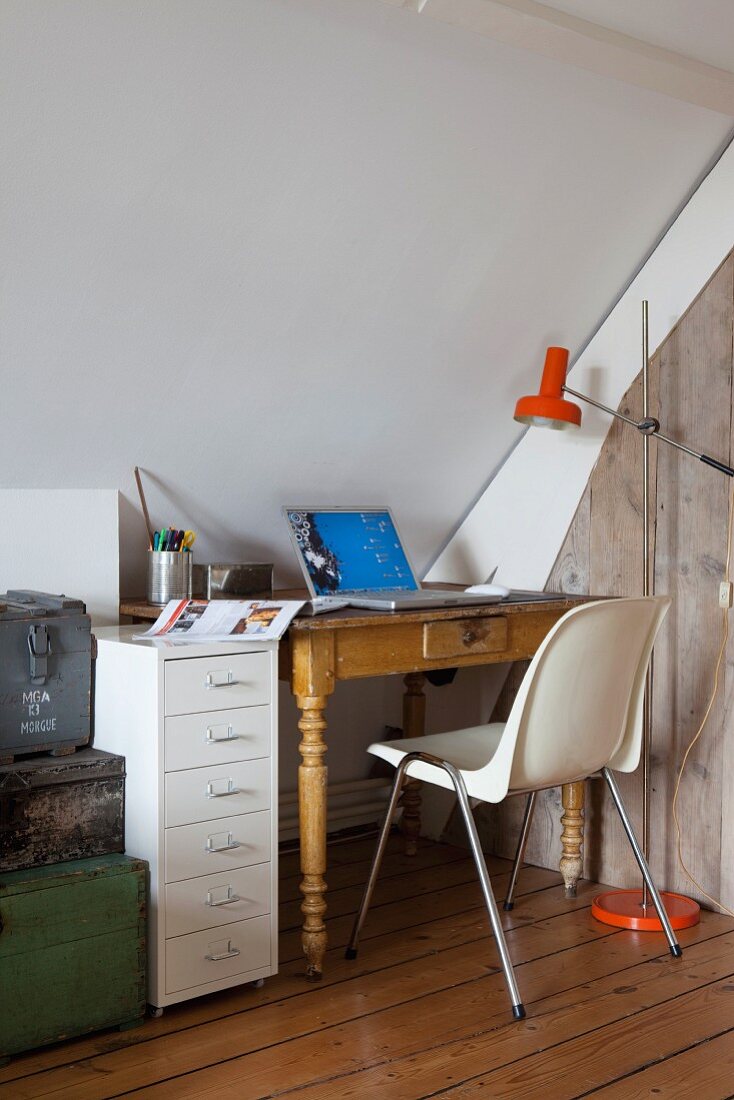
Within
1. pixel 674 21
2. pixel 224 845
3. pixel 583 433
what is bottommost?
pixel 224 845

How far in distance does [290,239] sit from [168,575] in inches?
33.5

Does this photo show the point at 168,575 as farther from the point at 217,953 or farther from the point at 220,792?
the point at 217,953

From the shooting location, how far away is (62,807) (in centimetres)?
224

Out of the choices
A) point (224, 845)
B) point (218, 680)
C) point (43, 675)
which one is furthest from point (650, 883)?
point (43, 675)

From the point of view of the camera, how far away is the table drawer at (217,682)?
2266 mm

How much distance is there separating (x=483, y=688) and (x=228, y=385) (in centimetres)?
132

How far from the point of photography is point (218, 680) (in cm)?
233

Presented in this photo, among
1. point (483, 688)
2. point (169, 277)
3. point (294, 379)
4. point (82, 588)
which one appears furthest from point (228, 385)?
point (483, 688)

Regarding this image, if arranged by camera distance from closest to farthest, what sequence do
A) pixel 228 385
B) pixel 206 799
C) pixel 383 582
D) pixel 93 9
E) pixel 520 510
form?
pixel 93 9
pixel 206 799
pixel 228 385
pixel 383 582
pixel 520 510

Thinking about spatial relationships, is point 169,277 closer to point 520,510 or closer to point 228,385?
point 228,385

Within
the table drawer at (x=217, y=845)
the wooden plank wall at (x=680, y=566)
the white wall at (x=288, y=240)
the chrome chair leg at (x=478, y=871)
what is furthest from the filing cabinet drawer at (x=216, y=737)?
the wooden plank wall at (x=680, y=566)

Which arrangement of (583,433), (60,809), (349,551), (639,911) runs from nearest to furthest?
(60,809), (639,911), (349,551), (583,433)

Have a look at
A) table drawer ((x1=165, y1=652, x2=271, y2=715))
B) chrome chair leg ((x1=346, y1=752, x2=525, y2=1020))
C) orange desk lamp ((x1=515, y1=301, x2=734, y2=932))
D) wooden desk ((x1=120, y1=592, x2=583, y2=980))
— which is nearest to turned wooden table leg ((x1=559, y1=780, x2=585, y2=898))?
orange desk lamp ((x1=515, y1=301, x2=734, y2=932))

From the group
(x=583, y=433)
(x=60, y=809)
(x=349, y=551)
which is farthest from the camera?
(x=583, y=433)
